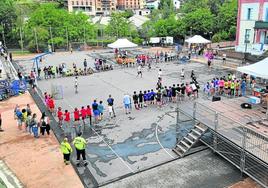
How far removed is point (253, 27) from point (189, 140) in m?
31.5

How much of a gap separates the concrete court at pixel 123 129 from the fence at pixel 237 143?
6.65 feet

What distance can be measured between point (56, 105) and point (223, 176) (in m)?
14.2

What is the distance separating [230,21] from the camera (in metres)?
55.6

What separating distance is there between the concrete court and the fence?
6.65 ft

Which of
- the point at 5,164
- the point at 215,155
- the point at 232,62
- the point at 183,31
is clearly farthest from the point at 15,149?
the point at 183,31

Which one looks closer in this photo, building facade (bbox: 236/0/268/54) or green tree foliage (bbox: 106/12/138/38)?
building facade (bbox: 236/0/268/54)

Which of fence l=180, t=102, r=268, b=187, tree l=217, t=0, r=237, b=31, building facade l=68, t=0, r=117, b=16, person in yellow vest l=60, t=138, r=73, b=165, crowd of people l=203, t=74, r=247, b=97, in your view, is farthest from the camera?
building facade l=68, t=0, r=117, b=16

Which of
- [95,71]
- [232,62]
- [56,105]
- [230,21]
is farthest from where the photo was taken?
[230,21]

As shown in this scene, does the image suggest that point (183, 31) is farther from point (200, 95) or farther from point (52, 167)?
point (52, 167)

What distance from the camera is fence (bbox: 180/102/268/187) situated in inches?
468

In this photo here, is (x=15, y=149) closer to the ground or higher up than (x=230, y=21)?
closer to the ground

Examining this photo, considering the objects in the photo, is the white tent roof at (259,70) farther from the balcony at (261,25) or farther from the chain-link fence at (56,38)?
the chain-link fence at (56,38)

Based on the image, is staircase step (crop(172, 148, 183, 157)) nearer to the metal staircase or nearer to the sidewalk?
the metal staircase

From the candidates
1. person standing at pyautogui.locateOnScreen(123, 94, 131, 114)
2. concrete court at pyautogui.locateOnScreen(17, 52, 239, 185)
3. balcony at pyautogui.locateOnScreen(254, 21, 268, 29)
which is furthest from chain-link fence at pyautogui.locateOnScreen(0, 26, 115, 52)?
person standing at pyautogui.locateOnScreen(123, 94, 131, 114)
